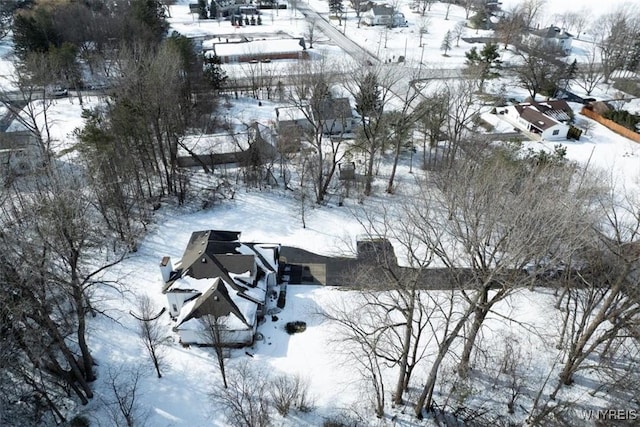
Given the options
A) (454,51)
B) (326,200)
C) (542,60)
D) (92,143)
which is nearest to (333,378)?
(326,200)

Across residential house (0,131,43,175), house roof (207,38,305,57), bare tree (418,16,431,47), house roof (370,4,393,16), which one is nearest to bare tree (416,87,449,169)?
residential house (0,131,43,175)

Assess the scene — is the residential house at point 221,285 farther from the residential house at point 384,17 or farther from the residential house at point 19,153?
the residential house at point 384,17

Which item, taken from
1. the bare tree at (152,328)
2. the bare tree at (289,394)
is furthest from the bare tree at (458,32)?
the bare tree at (289,394)

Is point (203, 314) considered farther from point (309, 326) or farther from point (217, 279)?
point (309, 326)

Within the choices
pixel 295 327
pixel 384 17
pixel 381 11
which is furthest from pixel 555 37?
pixel 295 327

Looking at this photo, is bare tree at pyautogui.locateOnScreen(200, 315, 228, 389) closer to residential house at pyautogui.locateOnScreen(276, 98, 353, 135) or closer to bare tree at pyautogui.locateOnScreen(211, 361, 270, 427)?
bare tree at pyautogui.locateOnScreen(211, 361, 270, 427)
